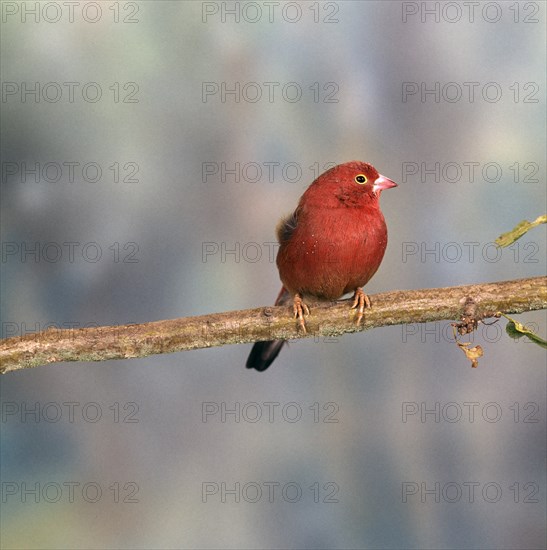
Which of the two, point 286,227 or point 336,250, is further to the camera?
point 286,227

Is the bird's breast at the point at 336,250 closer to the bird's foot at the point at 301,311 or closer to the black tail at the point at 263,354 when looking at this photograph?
the bird's foot at the point at 301,311

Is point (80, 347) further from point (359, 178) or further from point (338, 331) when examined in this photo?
point (359, 178)

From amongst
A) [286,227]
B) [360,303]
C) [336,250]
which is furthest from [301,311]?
[286,227]

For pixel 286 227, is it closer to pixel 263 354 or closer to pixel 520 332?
pixel 263 354

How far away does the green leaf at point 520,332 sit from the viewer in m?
2.42

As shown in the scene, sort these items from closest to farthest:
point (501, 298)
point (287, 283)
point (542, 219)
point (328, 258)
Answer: point (542, 219) < point (501, 298) < point (328, 258) < point (287, 283)

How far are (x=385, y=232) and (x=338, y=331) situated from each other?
1.82 ft

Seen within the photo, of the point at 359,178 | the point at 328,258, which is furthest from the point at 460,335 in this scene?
the point at 359,178

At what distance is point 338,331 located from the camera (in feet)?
9.15

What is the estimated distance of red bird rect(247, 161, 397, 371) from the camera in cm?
296

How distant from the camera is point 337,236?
9.71ft

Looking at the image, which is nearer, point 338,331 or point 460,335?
point 460,335

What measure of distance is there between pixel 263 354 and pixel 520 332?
1.38 metres

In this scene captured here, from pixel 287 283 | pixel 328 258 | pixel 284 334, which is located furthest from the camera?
pixel 287 283
